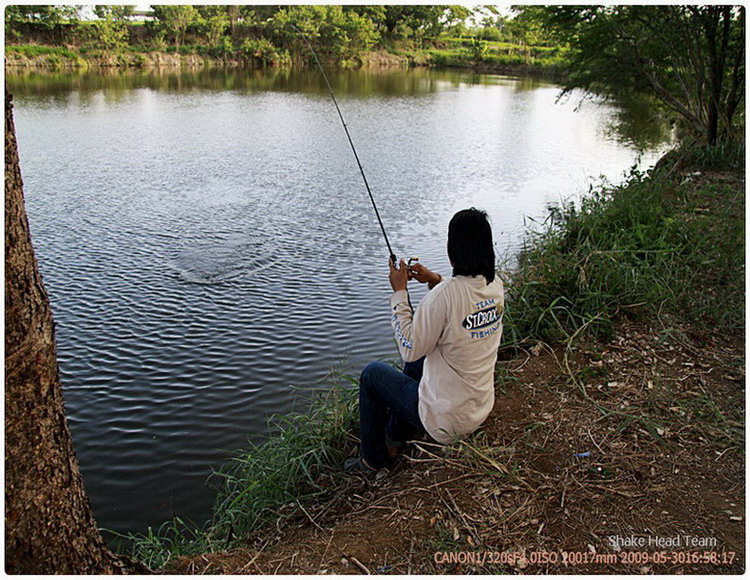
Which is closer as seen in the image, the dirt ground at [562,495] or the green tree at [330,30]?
the dirt ground at [562,495]

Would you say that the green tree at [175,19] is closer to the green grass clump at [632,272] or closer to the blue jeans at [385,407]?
the green grass clump at [632,272]

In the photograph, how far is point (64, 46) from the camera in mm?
34156

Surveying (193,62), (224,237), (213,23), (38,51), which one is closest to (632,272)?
(224,237)

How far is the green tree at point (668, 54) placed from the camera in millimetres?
9430

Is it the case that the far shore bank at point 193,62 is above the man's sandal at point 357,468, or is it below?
above

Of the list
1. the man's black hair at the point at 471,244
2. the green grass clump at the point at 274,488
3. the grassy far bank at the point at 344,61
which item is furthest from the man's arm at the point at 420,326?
the grassy far bank at the point at 344,61

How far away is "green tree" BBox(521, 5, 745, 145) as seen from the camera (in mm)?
9430

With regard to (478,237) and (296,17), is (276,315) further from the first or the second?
(296,17)

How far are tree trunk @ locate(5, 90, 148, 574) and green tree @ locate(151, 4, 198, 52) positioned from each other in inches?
1645

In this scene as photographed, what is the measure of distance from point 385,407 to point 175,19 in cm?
4254

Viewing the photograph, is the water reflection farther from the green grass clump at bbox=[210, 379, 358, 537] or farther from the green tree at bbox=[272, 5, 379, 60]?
the green grass clump at bbox=[210, 379, 358, 537]

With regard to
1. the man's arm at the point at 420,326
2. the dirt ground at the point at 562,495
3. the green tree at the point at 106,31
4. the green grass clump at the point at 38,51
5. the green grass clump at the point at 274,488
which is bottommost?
the green grass clump at the point at 274,488

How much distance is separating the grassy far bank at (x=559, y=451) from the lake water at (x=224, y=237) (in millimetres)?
750

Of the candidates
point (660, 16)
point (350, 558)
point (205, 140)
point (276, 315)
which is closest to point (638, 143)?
point (660, 16)
